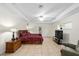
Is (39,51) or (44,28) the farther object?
(44,28)

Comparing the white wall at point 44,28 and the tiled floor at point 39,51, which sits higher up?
the white wall at point 44,28

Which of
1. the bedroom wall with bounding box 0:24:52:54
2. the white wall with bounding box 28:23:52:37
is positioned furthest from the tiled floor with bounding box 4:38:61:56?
the white wall with bounding box 28:23:52:37

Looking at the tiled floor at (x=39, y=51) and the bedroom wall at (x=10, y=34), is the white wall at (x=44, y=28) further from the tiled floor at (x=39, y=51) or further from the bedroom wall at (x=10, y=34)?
the tiled floor at (x=39, y=51)

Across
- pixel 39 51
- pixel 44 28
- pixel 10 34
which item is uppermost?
pixel 44 28

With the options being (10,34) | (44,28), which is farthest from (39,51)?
(44,28)

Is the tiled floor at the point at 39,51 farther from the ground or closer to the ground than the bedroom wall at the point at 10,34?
closer to the ground

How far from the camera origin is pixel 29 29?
7961 mm

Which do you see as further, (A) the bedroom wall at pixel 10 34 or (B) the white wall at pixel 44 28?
(B) the white wall at pixel 44 28

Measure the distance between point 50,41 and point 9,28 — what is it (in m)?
2.82

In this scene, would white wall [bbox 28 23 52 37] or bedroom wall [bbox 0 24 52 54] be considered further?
white wall [bbox 28 23 52 37]

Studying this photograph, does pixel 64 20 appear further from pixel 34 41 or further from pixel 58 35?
pixel 34 41

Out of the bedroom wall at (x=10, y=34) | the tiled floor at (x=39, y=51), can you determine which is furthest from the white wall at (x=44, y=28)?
the tiled floor at (x=39, y=51)

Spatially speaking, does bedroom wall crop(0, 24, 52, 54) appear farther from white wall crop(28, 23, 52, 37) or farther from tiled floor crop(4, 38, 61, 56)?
tiled floor crop(4, 38, 61, 56)

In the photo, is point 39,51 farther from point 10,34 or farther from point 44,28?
point 44,28
